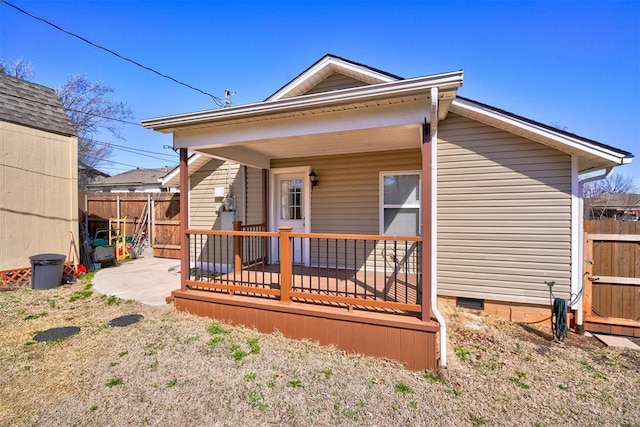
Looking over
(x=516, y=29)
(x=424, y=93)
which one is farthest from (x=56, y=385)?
(x=516, y=29)

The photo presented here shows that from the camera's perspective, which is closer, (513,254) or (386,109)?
(386,109)

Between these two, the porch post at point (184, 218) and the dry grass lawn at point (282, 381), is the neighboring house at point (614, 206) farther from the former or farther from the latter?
the porch post at point (184, 218)

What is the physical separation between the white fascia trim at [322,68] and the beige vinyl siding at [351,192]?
51.9 inches

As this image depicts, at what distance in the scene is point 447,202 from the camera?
16.2ft

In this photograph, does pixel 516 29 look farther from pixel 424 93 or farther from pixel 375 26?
pixel 424 93

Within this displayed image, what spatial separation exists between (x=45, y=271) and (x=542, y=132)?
8.86 meters

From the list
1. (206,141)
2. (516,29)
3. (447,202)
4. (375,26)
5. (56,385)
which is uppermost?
(375,26)

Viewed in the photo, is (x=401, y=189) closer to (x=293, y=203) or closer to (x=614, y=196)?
(x=293, y=203)

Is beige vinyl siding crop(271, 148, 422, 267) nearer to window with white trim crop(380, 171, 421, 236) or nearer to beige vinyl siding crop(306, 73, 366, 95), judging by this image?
window with white trim crop(380, 171, 421, 236)

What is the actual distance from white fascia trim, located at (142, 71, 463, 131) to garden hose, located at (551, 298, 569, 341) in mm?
3338

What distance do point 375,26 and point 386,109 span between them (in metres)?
5.53

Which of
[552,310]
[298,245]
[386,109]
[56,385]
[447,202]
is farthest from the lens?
[298,245]

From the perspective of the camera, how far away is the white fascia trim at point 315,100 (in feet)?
9.86

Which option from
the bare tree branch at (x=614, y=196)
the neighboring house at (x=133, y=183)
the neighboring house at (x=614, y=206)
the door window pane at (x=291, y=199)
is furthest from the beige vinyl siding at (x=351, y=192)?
the bare tree branch at (x=614, y=196)
